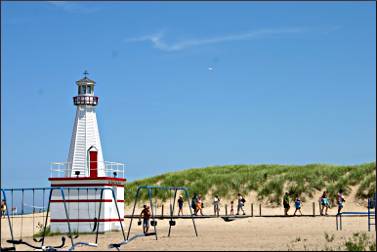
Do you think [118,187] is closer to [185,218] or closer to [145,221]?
[145,221]

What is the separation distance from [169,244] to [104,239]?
5696 millimetres

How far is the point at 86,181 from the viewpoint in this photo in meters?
34.9

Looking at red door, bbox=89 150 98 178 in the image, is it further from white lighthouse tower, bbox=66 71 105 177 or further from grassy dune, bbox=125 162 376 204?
grassy dune, bbox=125 162 376 204

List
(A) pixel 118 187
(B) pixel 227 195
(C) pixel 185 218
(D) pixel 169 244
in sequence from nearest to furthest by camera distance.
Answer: (D) pixel 169 244, (A) pixel 118 187, (C) pixel 185 218, (B) pixel 227 195

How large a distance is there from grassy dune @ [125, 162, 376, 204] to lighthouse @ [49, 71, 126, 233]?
61.0ft

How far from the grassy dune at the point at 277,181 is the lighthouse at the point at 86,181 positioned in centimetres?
1858

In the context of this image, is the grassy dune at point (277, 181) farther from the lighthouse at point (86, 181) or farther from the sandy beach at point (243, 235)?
the lighthouse at point (86, 181)

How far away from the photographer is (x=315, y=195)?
Answer: 5188cm

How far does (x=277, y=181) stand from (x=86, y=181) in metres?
22.2

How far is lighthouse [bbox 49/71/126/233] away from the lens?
34.9 metres

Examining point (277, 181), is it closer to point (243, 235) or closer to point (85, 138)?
point (85, 138)

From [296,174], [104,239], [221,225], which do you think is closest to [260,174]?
[296,174]

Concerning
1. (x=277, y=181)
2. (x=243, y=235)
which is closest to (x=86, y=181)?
(x=243, y=235)

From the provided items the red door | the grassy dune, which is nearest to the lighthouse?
the red door
